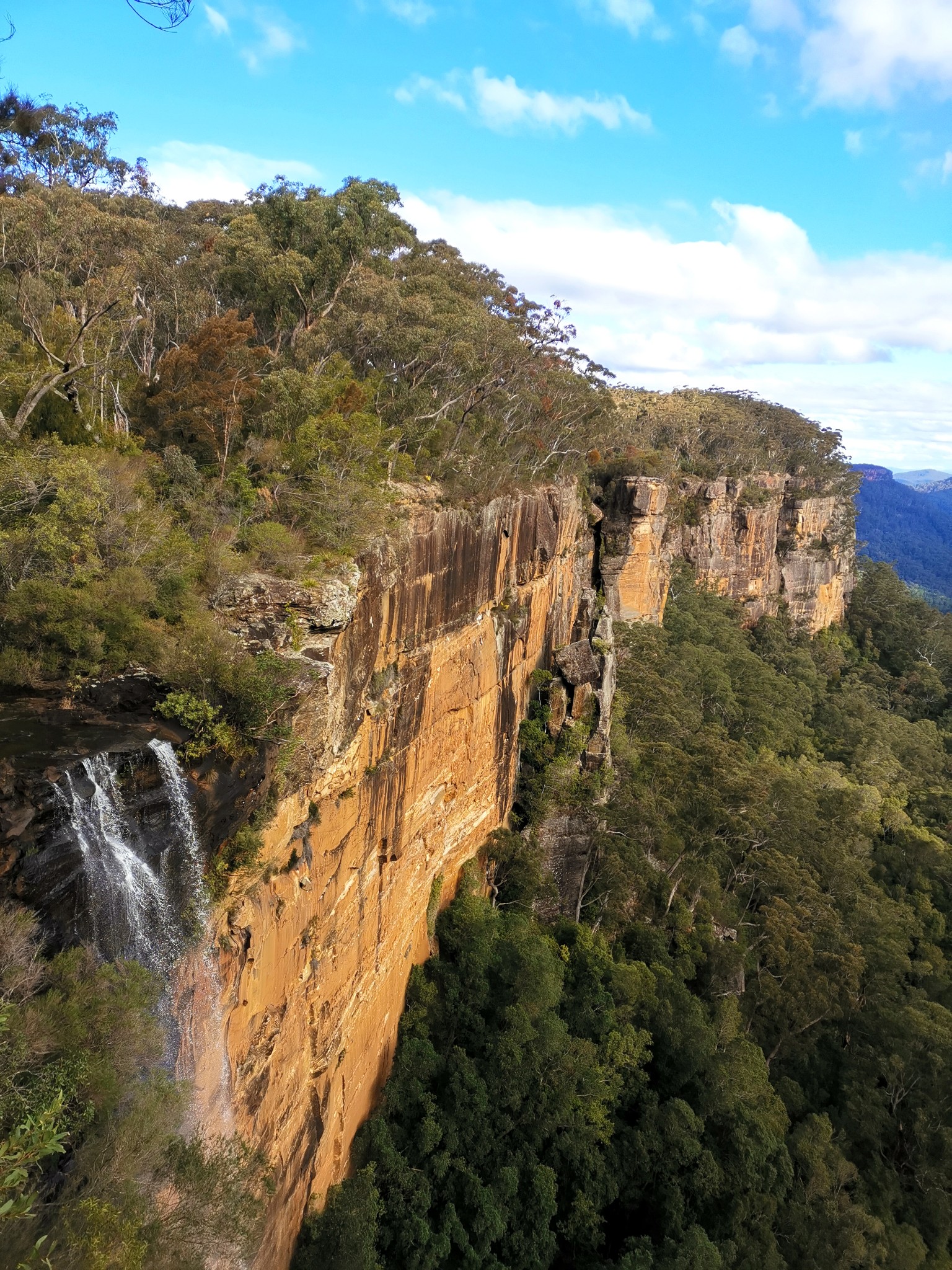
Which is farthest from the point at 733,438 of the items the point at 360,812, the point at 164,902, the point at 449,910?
the point at 164,902

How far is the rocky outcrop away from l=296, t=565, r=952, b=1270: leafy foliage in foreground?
1220 cm

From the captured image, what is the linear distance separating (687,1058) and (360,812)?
1216 cm

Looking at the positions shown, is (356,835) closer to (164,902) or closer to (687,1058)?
(164,902)

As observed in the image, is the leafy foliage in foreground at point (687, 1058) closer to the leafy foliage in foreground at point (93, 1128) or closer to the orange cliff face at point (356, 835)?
the orange cliff face at point (356, 835)

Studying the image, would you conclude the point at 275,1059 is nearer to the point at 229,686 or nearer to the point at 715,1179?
the point at 229,686

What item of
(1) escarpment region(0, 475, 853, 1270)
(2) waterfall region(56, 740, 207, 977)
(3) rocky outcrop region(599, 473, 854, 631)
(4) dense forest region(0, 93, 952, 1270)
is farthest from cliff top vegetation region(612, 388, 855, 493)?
(2) waterfall region(56, 740, 207, 977)

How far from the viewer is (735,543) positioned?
5106 centimetres

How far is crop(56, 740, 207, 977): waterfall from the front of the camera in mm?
7336

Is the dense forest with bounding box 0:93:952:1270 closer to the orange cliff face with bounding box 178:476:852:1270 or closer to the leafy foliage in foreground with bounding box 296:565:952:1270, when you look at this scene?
the leafy foliage in foreground with bounding box 296:565:952:1270

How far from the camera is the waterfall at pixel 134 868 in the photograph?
24.1 feet

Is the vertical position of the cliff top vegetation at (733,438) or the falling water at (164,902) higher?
the cliff top vegetation at (733,438)

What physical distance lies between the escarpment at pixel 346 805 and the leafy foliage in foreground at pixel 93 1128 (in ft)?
2.23

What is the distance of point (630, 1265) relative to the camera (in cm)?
1423

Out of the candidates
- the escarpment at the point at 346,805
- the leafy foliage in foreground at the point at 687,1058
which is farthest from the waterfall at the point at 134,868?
the leafy foliage in foreground at the point at 687,1058
